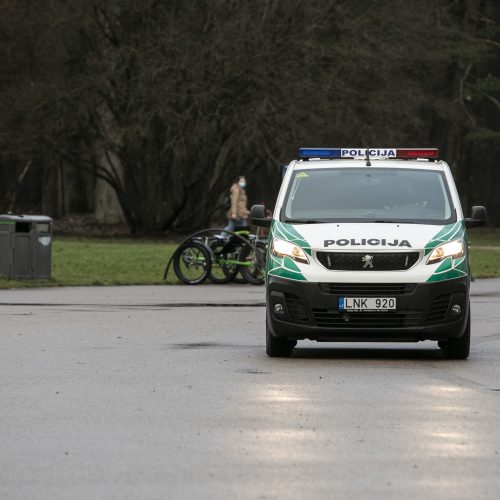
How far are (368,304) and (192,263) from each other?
1364 centimetres

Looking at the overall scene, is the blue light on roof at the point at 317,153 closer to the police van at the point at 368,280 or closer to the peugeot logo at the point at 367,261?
the police van at the point at 368,280

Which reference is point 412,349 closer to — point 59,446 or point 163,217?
point 59,446

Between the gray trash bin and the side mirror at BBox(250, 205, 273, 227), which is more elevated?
the side mirror at BBox(250, 205, 273, 227)

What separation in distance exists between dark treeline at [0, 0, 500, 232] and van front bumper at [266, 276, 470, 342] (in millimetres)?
31429

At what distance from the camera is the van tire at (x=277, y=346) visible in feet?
47.9

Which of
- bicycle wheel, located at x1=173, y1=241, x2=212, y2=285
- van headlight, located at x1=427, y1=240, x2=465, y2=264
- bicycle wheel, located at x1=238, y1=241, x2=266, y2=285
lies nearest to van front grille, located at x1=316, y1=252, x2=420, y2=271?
van headlight, located at x1=427, y1=240, x2=465, y2=264

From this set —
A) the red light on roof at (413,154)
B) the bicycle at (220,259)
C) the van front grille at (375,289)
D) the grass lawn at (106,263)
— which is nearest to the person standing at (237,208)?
the grass lawn at (106,263)

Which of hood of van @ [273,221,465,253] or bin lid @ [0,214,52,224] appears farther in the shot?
bin lid @ [0,214,52,224]

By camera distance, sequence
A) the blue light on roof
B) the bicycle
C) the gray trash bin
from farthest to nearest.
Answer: the bicycle < the gray trash bin < the blue light on roof

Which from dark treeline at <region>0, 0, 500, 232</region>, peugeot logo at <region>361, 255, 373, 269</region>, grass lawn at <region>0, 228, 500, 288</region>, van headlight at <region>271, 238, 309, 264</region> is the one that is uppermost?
dark treeline at <region>0, 0, 500, 232</region>

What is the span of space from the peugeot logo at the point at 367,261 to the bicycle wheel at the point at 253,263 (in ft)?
42.1

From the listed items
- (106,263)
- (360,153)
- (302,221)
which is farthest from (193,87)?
(302,221)

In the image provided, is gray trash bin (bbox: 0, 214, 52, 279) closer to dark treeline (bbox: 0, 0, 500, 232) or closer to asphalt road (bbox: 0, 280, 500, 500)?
asphalt road (bbox: 0, 280, 500, 500)

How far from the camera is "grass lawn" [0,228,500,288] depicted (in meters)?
27.6
